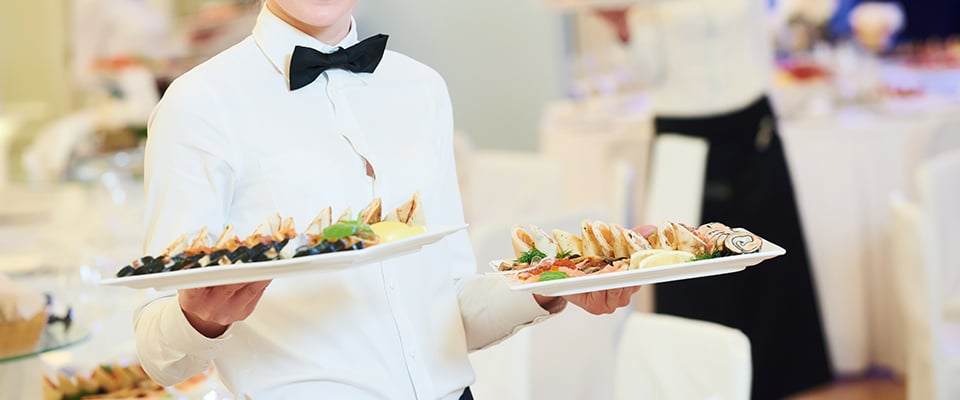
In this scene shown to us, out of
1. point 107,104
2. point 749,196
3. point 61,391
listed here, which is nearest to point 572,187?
point 749,196

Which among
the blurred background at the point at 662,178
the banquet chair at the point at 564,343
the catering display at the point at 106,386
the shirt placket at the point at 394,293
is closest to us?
the shirt placket at the point at 394,293

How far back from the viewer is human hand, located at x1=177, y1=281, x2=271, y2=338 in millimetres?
1281

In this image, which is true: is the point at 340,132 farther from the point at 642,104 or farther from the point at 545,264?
the point at 642,104

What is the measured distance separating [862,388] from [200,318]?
3759mm

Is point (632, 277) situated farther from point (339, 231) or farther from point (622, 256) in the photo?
point (339, 231)

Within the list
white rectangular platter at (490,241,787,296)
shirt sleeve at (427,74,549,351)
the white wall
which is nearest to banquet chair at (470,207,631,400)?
shirt sleeve at (427,74,549,351)

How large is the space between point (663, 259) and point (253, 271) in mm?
449

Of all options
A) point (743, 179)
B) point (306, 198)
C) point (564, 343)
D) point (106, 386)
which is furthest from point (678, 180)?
point (306, 198)

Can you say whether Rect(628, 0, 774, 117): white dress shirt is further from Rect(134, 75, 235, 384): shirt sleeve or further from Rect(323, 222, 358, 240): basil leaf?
Rect(323, 222, 358, 240): basil leaf

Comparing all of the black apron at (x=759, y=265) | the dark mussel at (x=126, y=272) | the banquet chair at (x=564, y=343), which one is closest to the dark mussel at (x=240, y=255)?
the dark mussel at (x=126, y=272)

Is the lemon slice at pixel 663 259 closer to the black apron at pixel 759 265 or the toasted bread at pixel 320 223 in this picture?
the toasted bread at pixel 320 223

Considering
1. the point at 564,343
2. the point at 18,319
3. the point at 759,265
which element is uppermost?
the point at 18,319

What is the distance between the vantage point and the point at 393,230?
128 centimetres

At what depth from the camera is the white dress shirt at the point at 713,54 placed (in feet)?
14.0
